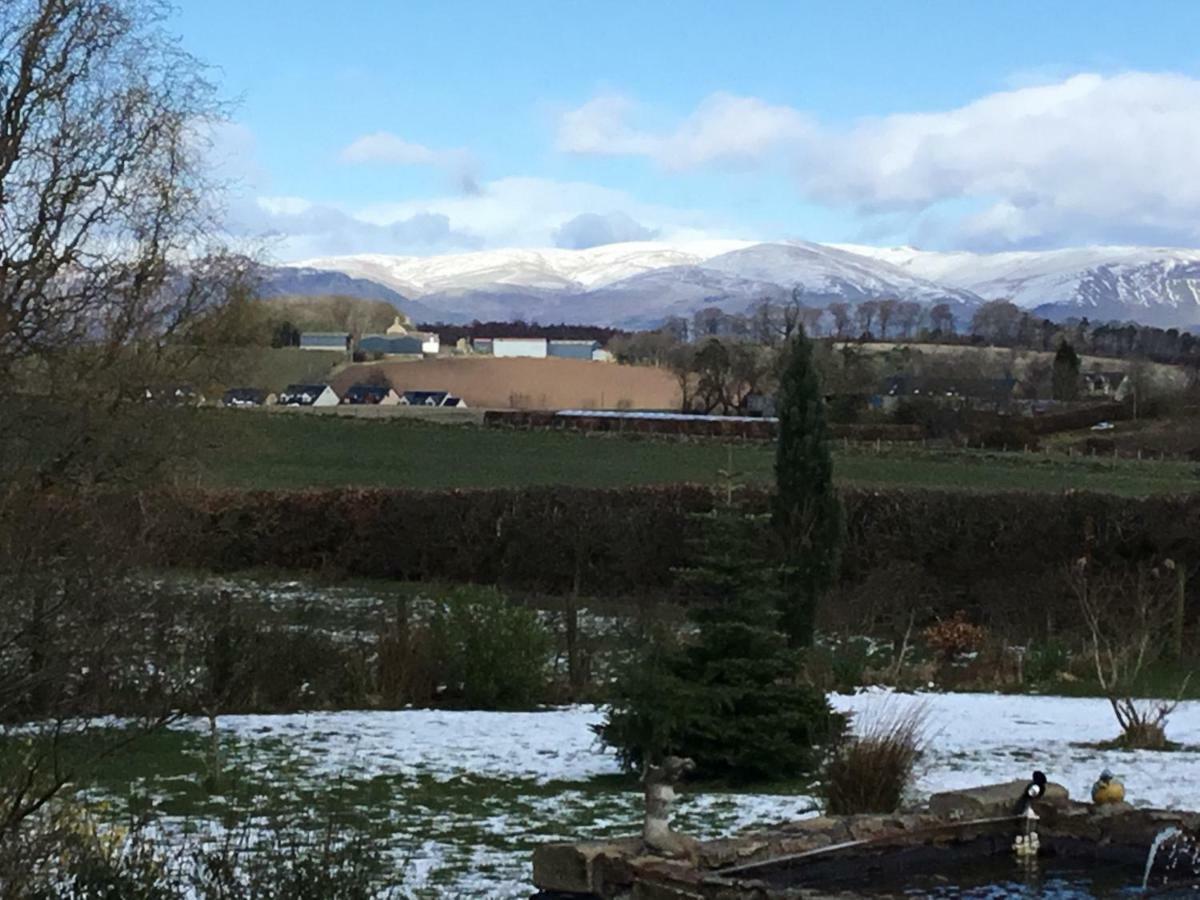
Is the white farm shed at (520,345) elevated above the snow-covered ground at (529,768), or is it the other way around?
the white farm shed at (520,345)

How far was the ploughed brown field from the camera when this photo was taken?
304ft

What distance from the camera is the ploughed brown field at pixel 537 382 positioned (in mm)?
92625

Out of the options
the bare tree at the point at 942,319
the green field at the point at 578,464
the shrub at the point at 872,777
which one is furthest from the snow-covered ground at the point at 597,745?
the bare tree at the point at 942,319

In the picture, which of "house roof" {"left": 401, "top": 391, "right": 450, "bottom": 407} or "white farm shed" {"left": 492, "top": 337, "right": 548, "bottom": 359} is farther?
"white farm shed" {"left": 492, "top": 337, "right": 548, "bottom": 359}

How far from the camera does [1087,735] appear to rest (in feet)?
→ 49.7

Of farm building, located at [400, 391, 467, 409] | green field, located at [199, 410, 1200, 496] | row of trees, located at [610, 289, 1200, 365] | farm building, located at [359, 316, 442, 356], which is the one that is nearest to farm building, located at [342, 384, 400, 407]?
farm building, located at [400, 391, 467, 409]

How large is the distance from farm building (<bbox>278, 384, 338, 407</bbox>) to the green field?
60.4 feet

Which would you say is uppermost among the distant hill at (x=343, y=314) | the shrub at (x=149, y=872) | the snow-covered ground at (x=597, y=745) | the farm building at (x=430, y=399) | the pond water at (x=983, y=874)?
the distant hill at (x=343, y=314)

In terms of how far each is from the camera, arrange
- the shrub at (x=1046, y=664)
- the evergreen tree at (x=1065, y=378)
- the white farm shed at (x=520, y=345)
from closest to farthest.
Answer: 1. the shrub at (x=1046, y=664)
2. the evergreen tree at (x=1065, y=378)
3. the white farm shed at (x=520, y=345)

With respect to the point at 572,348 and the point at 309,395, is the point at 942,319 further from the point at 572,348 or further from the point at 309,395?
the point at 309,395

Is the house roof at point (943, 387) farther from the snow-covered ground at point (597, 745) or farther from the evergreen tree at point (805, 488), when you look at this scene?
the snow-covered ground at point (597, 745)

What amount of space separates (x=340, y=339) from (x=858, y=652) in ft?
303

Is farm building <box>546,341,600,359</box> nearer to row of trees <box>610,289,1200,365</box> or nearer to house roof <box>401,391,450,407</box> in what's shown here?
row of trees <box>610,289,1200,365</box>

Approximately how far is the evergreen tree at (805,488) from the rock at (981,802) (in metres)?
11.8
